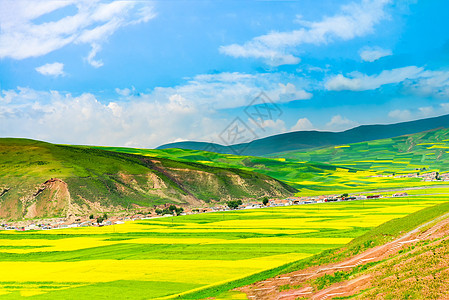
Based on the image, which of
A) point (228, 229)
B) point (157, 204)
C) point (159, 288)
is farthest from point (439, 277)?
point (157, 204)

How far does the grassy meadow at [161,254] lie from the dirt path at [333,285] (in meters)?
6.25

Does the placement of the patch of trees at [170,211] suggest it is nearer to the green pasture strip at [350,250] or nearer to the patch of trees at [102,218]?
the patch of trees at [102,218]

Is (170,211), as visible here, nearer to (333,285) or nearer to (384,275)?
(333,285)

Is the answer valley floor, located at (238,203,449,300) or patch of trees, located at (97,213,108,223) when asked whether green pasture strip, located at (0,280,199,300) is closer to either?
valley floor, located at (238,203,449,300)

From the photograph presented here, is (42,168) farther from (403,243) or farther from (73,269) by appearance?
(403,243)

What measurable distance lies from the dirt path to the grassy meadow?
625cm

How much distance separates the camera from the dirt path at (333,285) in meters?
39.1

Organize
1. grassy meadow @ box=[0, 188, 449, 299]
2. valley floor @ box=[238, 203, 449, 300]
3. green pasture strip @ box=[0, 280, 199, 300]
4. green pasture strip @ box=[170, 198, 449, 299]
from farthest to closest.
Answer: grassy meadow @ box=[0, 188, 449, 299], green pasture strip @ box=[0, 280, 199, 300], green pasture strip @ box=[170, 198, 449, 299], valley floor @ box=[238, 203, 449, 300]

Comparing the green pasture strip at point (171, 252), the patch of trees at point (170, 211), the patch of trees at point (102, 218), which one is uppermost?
the patch of trees at point (102, 218)

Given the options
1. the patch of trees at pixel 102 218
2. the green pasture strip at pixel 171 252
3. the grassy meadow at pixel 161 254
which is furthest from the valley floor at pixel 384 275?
the patch of trees at pixel 102 218

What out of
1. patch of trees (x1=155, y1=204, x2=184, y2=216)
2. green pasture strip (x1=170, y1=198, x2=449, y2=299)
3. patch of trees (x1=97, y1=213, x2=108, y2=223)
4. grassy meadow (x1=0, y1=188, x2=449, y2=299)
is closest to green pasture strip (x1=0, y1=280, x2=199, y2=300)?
grassy meadow (x1=0, y1=188, x2=449, y2=299)

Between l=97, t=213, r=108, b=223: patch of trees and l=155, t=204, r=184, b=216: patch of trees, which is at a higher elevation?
l=97, t=213, r=108, b=223: patch of trees

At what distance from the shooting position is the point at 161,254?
85062mm

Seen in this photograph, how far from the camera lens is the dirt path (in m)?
39.1
